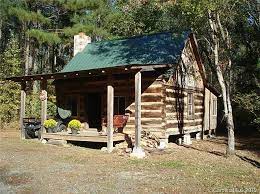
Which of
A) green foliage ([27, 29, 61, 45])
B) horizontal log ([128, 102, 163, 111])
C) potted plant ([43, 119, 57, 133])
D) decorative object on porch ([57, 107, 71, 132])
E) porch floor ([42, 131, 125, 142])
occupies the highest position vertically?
green foliage ([27, 29, 61, 45])

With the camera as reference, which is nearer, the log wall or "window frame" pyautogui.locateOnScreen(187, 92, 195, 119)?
the log wall

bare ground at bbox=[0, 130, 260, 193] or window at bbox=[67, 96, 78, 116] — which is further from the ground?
window at bbox=[67, 96, 78, 116]

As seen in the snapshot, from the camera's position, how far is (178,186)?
9797 mm

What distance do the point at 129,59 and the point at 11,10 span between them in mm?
15782

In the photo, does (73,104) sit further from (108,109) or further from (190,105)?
(190,105)

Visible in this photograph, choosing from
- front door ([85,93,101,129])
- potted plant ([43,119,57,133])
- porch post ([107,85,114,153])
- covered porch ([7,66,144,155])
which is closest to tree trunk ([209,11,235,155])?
covered porch ([7,66,144,155])

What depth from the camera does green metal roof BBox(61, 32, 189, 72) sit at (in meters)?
19.4

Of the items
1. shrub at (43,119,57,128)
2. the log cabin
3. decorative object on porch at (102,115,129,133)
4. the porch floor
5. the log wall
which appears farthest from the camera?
shrub at (43,119,57,128)

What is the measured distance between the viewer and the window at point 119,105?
1961 centimetres

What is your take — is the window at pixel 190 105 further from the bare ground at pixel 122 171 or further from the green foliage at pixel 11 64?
the green foliage at pixel 11 64

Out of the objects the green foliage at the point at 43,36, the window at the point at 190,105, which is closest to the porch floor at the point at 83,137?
the window at the point at 190,105

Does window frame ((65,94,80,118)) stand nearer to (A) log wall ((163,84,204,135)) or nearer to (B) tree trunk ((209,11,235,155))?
(A) log wall ((163,84,204,135))

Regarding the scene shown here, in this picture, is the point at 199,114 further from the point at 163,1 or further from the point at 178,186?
the point at 178,186

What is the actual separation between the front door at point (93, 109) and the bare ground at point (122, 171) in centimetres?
447
